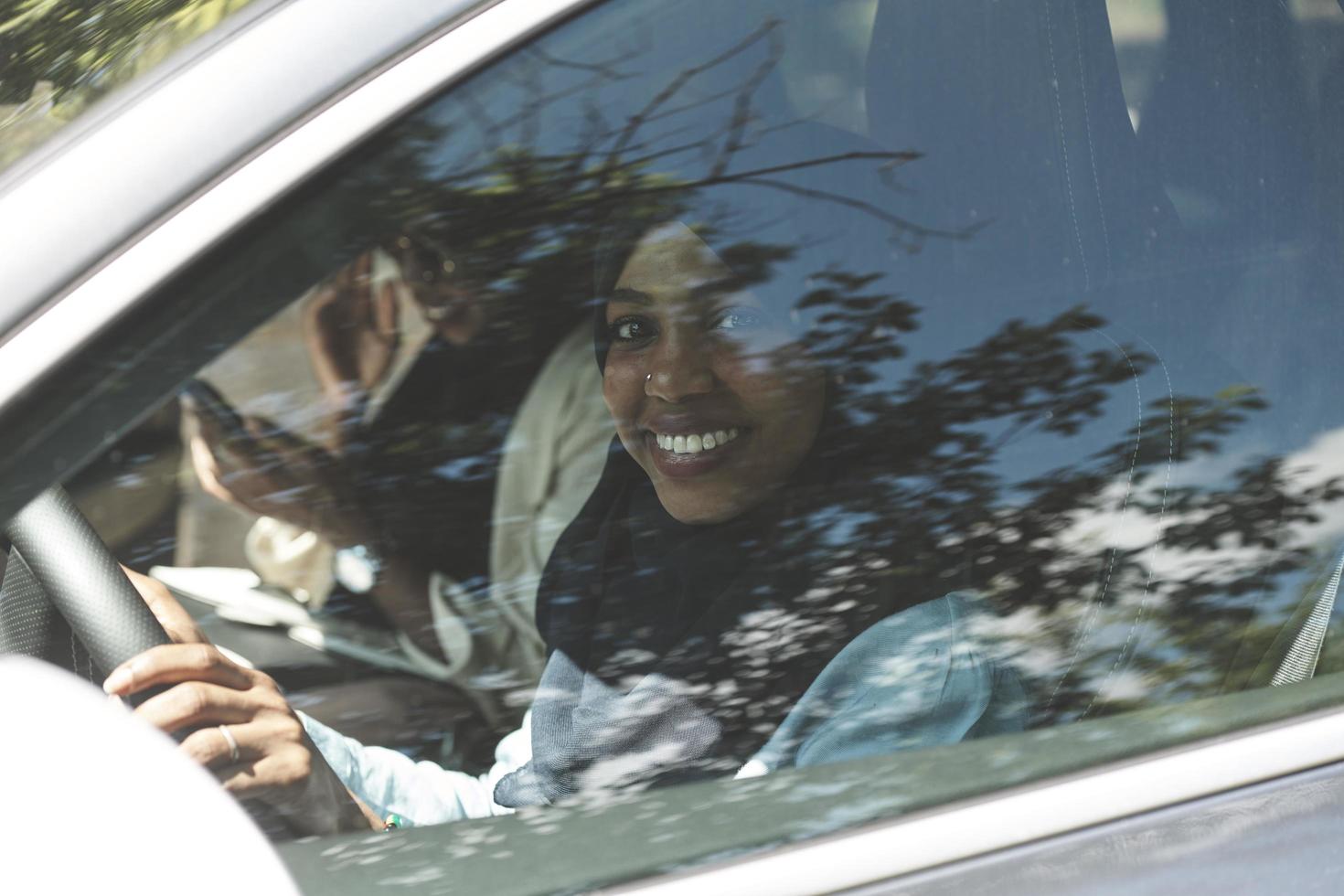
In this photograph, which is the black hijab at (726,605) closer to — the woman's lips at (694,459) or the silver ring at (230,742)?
the woman's lips at (694,459)

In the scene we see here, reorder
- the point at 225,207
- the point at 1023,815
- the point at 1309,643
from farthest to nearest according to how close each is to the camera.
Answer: the point at 1309,643 < the point at 1023,815 < the point at 225,207

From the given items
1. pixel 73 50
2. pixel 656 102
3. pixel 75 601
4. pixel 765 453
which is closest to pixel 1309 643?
pixel 765 453

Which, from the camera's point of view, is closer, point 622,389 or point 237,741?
point 237,741

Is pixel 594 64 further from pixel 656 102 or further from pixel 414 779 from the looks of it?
pixel 414 779

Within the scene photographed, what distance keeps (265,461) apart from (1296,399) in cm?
101

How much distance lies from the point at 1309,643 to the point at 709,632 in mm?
614

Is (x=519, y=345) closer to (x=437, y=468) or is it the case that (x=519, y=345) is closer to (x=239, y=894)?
(x=437, y=468)

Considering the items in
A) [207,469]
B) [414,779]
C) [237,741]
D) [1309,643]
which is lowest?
[1309,643]

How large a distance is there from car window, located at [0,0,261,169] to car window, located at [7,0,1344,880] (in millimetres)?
235

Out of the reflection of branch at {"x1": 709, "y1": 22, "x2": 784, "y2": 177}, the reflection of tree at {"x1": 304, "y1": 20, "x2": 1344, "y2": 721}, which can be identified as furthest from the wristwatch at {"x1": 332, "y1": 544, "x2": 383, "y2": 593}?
the reflection of branch at {"x1": 709, "y1": 22, "x2": 784, "y2": 177}

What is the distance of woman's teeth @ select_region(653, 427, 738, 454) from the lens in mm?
1301

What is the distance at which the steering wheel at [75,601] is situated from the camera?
1.21m

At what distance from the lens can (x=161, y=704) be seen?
1183mm

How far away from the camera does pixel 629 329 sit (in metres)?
1.27
